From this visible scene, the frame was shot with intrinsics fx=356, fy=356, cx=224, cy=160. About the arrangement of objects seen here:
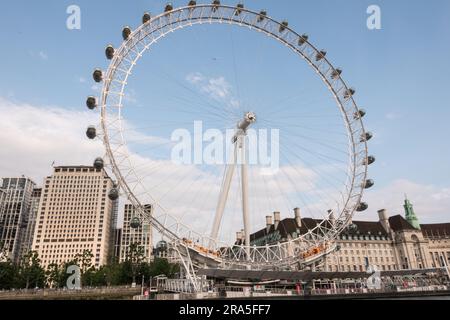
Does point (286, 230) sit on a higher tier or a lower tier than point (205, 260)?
higher

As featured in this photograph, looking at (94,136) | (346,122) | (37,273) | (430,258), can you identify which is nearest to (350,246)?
(430,258)

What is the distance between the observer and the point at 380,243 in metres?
120

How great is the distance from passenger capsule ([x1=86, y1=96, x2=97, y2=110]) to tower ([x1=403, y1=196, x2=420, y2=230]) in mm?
130097

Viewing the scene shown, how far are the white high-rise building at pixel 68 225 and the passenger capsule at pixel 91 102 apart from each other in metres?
160

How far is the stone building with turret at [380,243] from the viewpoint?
373ft

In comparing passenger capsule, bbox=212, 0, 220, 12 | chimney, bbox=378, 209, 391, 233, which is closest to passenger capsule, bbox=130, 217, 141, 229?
Answer: passenger capsule, bbox=212, 0, 220, 12

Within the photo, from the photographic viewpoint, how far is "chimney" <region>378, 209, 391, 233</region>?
124 metres

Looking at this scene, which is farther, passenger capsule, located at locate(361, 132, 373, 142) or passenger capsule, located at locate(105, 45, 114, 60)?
passenger capsule, located at locate(361, 132, 373, 142)

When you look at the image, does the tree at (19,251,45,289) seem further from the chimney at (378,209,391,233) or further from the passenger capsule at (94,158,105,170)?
the chimney at (378,209,391,233)

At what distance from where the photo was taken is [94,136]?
38000 millimetres

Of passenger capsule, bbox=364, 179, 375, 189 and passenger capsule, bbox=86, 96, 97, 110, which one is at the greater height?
passenger capsule, bbox=86, 96, 97, 110

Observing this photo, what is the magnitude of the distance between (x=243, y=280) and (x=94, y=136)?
31298 millimetres
